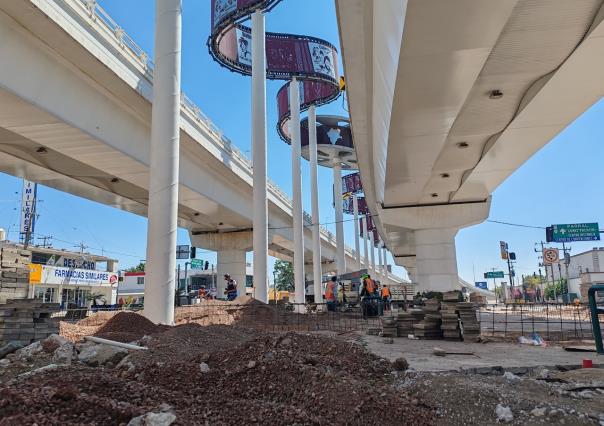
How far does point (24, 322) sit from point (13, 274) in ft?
7.85

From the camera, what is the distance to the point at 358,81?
12.1m

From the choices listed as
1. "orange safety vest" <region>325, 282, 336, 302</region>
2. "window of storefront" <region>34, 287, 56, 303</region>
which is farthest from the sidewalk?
"window of storefront" <region>34, 287, 56, 303</region>

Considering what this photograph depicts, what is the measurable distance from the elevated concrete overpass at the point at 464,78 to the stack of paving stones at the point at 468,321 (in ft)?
16.4

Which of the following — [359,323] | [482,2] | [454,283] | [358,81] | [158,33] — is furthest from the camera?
[454,283]

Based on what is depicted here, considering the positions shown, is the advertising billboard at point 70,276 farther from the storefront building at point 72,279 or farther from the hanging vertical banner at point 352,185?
the hanging vertical banner at point 352,185

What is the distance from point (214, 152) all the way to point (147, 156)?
17.4 feet

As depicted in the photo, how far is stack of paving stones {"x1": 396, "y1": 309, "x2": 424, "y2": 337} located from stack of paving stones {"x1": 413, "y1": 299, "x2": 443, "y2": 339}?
1.04 feet

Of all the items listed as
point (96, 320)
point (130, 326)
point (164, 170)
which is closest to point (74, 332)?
point (130, 326)

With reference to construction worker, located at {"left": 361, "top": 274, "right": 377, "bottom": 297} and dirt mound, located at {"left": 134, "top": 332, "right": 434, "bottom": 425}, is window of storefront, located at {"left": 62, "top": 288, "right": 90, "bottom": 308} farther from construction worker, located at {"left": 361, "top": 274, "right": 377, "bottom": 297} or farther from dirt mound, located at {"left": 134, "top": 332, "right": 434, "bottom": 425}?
dirt mound, located at {"left": 134, "top": 332, "right": 434, "bottom": 425}

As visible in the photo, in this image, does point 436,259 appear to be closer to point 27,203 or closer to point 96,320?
point 96,320

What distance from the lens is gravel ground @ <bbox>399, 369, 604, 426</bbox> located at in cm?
474

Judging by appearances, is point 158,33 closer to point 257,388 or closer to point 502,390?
point 257,388

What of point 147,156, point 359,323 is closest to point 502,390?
point 359,323

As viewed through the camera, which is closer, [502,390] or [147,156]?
[502,390]
